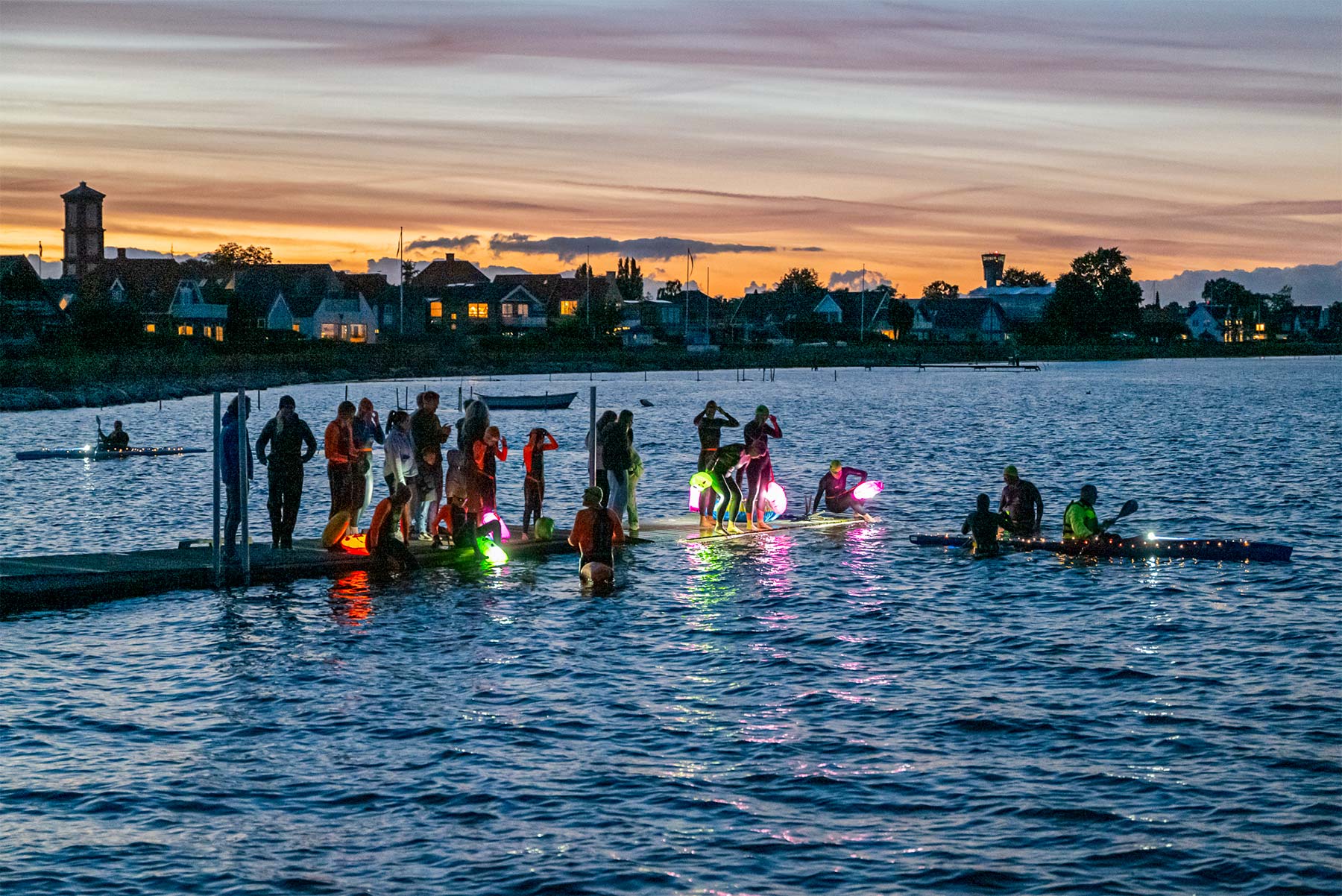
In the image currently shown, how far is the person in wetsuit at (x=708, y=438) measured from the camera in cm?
2609

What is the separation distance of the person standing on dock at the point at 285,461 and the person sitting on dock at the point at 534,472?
374 cm

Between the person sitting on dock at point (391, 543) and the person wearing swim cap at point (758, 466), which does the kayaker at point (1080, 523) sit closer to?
the person wearing swim cap at point (758, 466)

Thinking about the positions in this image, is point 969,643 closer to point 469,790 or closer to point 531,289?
point 469,790

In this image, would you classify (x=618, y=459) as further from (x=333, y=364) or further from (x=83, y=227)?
(x=83, y=227)

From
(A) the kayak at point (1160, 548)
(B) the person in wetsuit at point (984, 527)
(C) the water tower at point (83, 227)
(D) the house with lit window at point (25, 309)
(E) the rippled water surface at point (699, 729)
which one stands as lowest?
(E) the rippled water surface at point (699, 729)

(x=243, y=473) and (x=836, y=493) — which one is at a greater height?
(x=243, y=473)

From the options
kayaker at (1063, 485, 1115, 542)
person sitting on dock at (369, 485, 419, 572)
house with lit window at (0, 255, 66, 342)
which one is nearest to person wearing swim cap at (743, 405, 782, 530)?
kayaker at (1063, 485, 1115, 542)

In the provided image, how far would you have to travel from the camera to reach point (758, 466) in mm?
28328

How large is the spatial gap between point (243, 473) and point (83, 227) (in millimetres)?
171587

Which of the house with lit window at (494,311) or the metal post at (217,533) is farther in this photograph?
the house with lit window at (494,311)

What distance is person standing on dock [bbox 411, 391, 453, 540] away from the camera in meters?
23.1

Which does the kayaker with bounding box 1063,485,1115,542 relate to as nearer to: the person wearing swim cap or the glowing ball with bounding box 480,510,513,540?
the person wearing swim cap

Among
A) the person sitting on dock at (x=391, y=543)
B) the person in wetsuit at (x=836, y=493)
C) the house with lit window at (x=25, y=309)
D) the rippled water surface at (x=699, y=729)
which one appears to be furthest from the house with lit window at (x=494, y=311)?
the person sitting on dock at (x=391, y=543)

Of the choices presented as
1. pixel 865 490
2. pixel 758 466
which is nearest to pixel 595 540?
pixel 758 466
